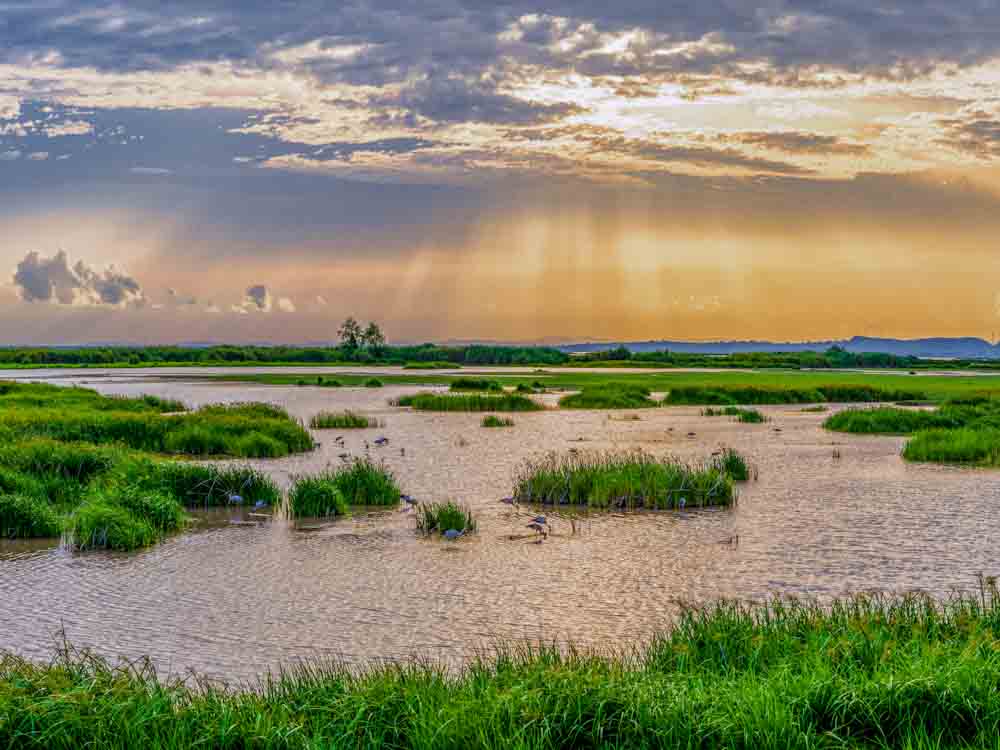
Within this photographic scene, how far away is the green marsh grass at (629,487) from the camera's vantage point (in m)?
21.9

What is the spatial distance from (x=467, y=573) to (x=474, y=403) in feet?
133

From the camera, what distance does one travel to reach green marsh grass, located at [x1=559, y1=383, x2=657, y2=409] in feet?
193

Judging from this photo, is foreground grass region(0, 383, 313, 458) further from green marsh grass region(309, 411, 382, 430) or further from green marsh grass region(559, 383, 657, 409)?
green marsh grass region(559, 383, 657, 409)

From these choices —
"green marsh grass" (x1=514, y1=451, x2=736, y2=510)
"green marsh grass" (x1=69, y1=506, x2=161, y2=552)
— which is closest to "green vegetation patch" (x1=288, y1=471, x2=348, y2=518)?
"green marsh grass" (x1=69, y1=506, x2=161, y2=552)

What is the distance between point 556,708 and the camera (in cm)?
733

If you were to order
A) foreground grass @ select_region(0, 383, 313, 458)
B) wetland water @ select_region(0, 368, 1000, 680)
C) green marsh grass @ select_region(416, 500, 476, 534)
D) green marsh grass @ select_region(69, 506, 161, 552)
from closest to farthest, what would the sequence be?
wetland water @ select_region(0, 368, 1000, 680)
green marsh grass @ select_region(69, 506, 161, 552)
green marsh grass @ select_region(416, 500, 476, 534)
foreground grass @ select_region(0, 383, 313, 458)

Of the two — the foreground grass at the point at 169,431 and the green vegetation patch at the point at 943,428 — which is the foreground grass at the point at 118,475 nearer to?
the foreground grass at the point at 169,431

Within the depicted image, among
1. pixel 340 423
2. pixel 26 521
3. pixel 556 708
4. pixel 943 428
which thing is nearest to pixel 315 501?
pixel 26 521

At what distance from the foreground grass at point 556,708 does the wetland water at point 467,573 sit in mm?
2646

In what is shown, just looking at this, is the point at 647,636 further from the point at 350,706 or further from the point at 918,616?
the point at 350,706

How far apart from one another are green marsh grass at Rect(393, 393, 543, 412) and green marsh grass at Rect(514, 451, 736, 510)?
104ft

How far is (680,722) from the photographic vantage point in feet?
23.6

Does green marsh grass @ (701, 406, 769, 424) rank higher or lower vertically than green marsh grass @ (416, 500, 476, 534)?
lower

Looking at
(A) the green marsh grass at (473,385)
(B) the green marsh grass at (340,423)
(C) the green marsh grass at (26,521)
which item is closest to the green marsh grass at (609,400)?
(A) the green marsh grass at (473,385)
